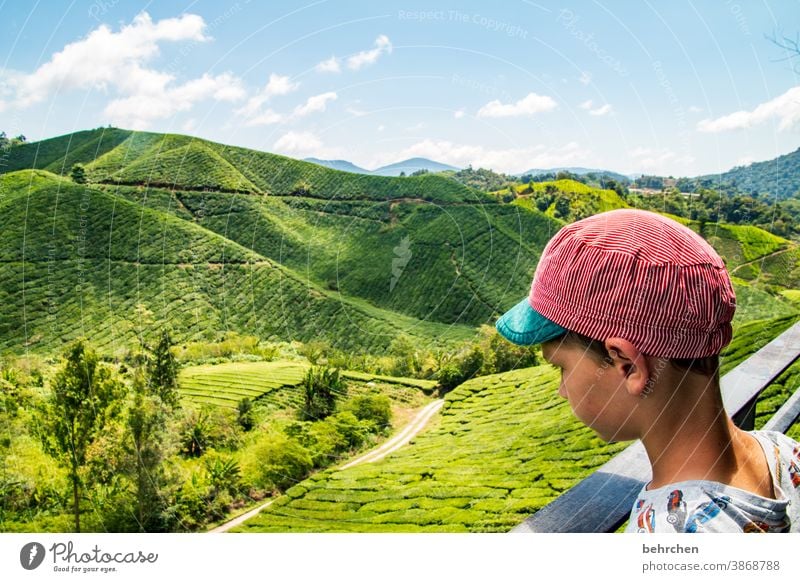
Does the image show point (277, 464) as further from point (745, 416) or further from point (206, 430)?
point (745, 416)

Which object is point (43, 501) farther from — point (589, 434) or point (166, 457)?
point (589, 434)

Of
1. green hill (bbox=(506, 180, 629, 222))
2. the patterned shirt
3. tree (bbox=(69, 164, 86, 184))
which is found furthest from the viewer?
tree (bbox=(69, 164, 86, 184))

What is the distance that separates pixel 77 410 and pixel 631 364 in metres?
2.85

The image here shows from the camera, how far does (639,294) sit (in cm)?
63

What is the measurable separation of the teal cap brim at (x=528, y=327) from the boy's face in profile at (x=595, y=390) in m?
0.02

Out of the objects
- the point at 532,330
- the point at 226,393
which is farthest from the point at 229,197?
the point at 532,330

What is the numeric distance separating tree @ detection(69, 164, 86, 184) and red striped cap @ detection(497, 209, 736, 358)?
9226 millimetres

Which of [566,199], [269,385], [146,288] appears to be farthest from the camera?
[146,288]

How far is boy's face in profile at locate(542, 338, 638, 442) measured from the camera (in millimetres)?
667

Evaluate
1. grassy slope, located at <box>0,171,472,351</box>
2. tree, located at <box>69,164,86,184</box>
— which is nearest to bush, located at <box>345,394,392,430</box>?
grassy slope, located at <box>0,171,472,351</box>

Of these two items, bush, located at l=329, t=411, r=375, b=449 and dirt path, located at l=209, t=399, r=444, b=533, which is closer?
dirt path, located at l=209, t=399, r=444, b=533

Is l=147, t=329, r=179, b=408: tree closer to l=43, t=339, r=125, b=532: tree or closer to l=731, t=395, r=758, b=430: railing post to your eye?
l=43, t=339, r=125, b=532: tree

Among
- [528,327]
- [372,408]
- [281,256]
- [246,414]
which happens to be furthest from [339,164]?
[281,256]

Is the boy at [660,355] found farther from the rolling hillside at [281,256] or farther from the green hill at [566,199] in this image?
the green hill at [566,199]
